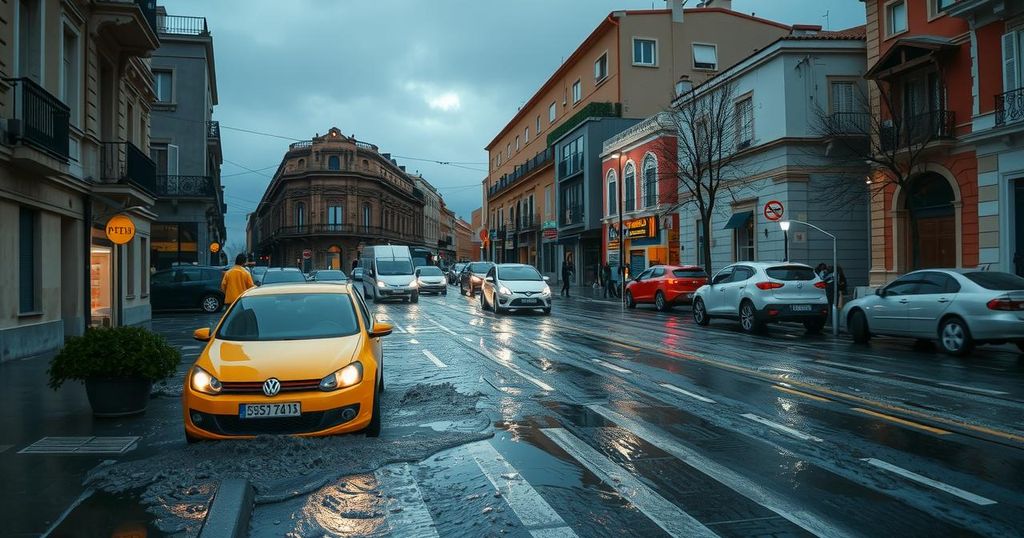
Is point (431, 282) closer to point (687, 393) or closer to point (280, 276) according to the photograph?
point (280, 276)

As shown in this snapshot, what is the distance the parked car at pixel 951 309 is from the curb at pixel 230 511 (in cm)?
1203

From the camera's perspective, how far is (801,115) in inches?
1037

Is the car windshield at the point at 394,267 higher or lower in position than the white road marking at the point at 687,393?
higher

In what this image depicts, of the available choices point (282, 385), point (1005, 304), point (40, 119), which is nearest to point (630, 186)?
point (1005, 304)

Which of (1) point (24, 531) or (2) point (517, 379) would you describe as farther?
(2) point (517, 379)

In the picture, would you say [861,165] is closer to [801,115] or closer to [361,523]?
[801,115]

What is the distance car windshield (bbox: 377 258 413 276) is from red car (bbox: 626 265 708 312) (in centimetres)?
1039

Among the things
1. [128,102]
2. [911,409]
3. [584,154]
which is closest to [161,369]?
[911,409]

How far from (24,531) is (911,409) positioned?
7.93m

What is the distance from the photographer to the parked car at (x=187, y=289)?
2492 cm

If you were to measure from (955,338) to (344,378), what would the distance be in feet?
36.7

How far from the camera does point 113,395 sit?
24.8 ft

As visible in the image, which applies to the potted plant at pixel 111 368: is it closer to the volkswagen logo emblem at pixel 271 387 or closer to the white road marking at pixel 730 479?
the volkswagen logo emblem at pixel 271 387

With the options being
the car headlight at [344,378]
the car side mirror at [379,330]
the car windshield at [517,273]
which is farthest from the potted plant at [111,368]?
the car windshield at [517,273]
